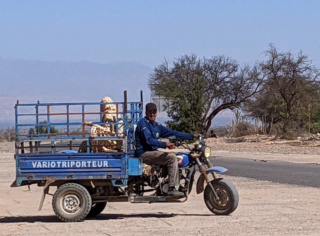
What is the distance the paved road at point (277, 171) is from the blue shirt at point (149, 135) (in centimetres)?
725

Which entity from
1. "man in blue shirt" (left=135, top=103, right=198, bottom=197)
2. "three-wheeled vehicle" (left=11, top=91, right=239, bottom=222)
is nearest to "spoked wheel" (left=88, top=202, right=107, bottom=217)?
"three-wheeled vehicle" (left=11, top=91, right=239, bottom=222)

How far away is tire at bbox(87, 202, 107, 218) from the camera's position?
45.0 ft

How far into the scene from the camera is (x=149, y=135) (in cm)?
1287

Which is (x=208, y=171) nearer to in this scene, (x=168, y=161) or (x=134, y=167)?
(x=168, y=161)

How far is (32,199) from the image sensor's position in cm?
1744

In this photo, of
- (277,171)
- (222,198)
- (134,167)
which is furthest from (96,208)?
(277,171)

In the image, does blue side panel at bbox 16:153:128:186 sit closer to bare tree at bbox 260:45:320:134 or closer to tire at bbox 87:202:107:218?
tire at bbox 87:202:107:218

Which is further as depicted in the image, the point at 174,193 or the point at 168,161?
the point at 174,193

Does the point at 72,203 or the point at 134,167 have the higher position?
the point at 134,167

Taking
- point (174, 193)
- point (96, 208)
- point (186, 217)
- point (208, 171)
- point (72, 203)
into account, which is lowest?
point (186, 217)

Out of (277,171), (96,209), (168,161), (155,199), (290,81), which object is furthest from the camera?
(290,81)

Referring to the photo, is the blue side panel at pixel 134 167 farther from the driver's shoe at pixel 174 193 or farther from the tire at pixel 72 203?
the tire at pixel 72 203

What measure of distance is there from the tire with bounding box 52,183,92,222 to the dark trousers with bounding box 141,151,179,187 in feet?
3.86

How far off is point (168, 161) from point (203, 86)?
4966cm
